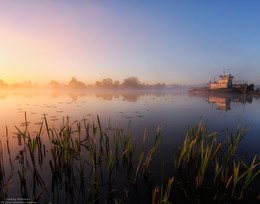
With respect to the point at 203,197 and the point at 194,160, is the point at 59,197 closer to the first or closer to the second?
the point at 203,197

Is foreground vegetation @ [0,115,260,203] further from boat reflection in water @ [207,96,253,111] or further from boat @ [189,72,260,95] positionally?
boat @ [189,72,260,95]

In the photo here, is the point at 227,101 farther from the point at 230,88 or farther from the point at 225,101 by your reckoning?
the point at 230,88

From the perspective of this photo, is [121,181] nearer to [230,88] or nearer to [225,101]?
[225,101]

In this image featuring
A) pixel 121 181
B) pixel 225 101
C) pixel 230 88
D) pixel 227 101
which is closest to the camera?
pixel 121 181

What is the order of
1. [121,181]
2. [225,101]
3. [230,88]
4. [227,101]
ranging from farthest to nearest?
[230,88]
[225,101]
[227,101]
[121,181]

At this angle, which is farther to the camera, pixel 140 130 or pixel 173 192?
pixel 140 130

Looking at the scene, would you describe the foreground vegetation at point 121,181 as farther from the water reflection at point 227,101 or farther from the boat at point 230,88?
the boat at point 230,88

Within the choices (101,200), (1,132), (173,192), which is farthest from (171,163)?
(1,132)

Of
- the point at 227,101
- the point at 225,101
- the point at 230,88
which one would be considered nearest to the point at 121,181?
the point at 225,101

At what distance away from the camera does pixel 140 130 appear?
449 inches

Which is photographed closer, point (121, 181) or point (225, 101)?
point (121, 181)

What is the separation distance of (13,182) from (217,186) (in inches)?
279

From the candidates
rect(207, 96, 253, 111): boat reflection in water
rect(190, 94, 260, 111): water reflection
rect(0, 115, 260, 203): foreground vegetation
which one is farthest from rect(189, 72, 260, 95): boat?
rect(0, 115, 260, 203): foreground vegetation

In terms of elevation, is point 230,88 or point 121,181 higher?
point 230,88
